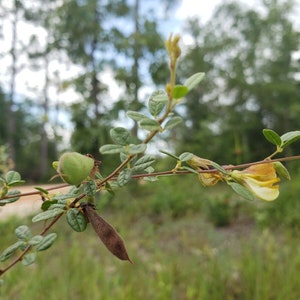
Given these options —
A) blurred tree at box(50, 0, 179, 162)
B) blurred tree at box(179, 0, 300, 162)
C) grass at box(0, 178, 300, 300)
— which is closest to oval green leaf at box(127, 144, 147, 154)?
grass at box(0, 178, 300, 300)

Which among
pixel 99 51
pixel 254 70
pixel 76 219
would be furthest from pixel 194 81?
pixel 254 70

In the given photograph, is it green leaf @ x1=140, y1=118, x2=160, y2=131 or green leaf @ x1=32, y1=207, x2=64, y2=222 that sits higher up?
green leaf @ x1=140, y1=118, x2=160, y2=131

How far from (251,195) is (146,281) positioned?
3.43ft

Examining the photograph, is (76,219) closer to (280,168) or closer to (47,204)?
(47,204)

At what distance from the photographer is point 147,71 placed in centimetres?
371

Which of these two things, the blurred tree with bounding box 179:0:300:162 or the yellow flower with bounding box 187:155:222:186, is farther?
the blurred tree with bounding box 179:0:300:162

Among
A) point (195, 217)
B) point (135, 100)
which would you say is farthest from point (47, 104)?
point (195, 217)

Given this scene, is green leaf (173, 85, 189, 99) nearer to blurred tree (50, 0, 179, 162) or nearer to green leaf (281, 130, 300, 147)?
green leaf (281, 130, 300, 147)

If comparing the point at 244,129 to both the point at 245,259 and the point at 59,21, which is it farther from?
the point at 245,259

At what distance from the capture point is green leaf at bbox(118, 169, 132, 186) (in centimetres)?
26

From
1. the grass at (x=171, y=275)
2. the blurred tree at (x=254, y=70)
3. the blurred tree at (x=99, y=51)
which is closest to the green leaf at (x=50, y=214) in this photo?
the grass at (x=171, y=275)

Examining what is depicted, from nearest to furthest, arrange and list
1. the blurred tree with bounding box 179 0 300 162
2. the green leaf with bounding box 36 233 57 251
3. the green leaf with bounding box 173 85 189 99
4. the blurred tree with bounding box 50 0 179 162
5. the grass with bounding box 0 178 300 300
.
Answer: the green leaf with bounding box 173 85 189 99 < the green leaf with bounding box 36 233 57 251 < the grass with bounding box 0 178 300 300 < the blurred tree with bounding box 50 0 179 162 < the blurred tree with bounding box 179 0 300 162

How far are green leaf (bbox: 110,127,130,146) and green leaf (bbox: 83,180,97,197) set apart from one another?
4 centimetres

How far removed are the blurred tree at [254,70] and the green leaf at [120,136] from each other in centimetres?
524
